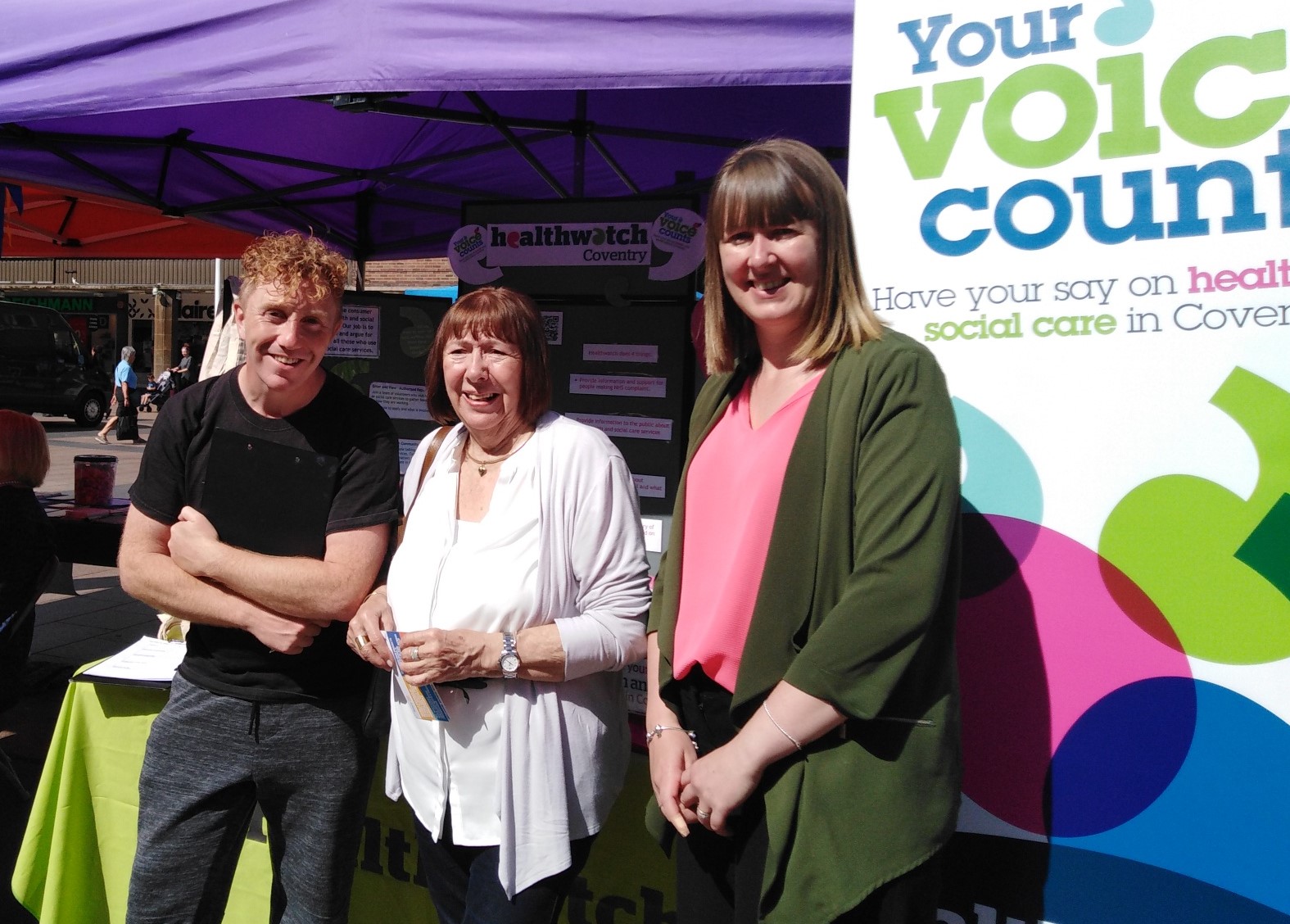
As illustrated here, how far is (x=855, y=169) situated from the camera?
156cm

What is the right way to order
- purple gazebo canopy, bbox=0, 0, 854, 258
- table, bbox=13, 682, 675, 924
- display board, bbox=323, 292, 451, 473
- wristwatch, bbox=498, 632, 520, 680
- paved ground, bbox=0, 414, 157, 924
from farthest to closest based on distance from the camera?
display board, bbox=323, 292, 451, 473 → paved ground, bbox=0, 414, 157, 924 → table, bbox=13, 682, 675, 924 → purple gazebo canopy, bbox=0, 0, 854, 258 → wristwatch, bbox=498, 632, 520, 680

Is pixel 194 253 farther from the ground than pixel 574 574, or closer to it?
farther from the ground

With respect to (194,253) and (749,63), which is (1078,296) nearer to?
(749,63)

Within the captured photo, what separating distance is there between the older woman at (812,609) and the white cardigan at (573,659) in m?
0.28

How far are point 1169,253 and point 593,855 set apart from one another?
173 cm

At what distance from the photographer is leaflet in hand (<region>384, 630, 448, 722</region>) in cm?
164

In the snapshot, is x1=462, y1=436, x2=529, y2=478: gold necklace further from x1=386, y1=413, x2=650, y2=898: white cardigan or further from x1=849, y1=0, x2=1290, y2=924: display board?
x1=849, y1=0, x2=1290, y2=924: display board

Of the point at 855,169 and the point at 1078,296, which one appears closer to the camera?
the point at 1078,296

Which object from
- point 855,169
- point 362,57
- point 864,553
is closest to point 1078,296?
point 855,169

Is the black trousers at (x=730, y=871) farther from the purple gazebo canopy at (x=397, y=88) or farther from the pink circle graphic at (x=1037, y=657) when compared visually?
the purple gazebo canopy at (x=397, y=88)

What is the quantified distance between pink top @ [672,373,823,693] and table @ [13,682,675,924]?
1.36 metres

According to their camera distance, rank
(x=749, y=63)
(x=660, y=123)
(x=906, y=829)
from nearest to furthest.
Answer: (x=906, y=829)
(x=749, y=63)
(x=660, y=123)

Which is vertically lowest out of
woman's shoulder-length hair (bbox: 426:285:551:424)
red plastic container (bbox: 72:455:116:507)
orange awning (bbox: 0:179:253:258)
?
red plastic container (bbox: 72:455:116:507)

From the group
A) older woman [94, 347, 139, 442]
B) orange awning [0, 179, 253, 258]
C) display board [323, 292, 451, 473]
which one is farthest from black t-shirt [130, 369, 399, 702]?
older woman [94, 347, 139, 442]
